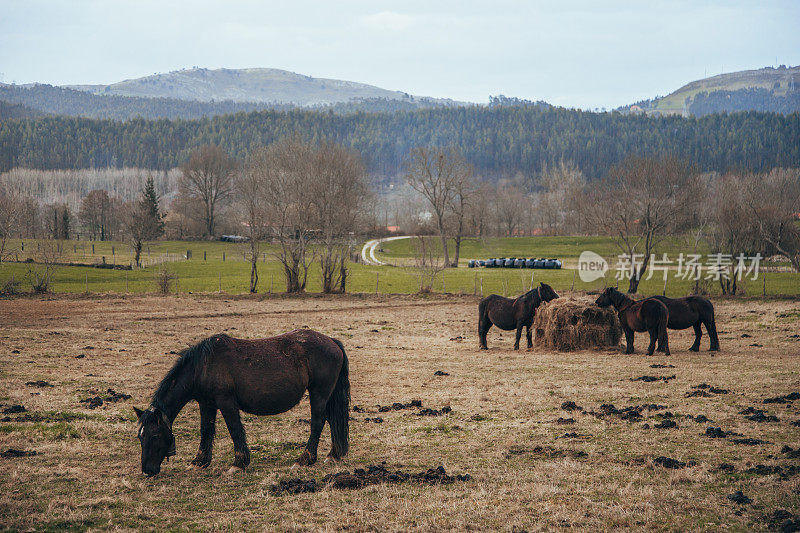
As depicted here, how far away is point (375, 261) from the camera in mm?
70938

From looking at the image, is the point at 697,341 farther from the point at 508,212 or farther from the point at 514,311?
the point at 508,212

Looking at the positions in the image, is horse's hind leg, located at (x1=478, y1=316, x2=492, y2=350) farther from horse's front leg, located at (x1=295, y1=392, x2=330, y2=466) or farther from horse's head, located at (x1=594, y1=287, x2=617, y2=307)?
horse's front leg, located at (x1=295, y1=392, x2=330, y2=466)

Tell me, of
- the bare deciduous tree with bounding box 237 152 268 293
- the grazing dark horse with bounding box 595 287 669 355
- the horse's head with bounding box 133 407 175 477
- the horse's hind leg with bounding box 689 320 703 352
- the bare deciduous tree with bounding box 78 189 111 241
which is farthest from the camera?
the bare deciduous tree with bounding box 78 189 111 241

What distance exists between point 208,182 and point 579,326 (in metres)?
94.5

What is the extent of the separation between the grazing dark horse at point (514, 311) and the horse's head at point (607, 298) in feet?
6.04

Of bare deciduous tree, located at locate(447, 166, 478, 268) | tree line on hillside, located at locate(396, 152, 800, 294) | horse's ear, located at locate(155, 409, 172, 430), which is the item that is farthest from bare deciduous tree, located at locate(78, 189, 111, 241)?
horse's ear, located at locate(155, 409, 172, 430)

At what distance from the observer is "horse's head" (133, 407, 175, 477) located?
822cm

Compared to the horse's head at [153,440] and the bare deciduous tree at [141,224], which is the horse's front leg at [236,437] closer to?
the horse's head at [153,440]

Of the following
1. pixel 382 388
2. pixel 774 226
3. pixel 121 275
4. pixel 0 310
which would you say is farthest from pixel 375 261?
pixel 382 388

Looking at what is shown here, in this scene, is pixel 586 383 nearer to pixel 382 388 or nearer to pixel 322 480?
pixel 382 388

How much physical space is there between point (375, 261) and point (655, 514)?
64288 millimetres

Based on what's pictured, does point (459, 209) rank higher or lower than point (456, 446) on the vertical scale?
higher

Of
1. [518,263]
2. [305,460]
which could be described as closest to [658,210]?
[518,263]

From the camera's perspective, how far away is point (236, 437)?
28.6 ft
